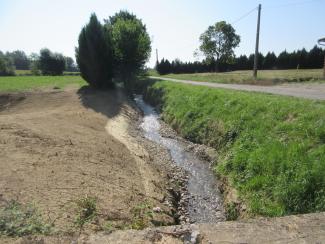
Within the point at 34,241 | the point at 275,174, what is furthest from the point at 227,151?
the point at 34,241

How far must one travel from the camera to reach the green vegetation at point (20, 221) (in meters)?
4.27

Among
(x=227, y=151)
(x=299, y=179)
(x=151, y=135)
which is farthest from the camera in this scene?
(x=151, y=135)

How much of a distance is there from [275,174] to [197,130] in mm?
6078

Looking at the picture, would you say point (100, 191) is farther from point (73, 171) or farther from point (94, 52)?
point (94, 52)

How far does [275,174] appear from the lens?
24.2 feet

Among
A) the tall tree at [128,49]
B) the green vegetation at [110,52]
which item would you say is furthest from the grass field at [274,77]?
the green vegetation at [110,52]

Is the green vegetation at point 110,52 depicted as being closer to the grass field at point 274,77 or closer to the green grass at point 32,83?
the green grass at point 32,83

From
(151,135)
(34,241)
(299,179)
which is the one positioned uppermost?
(34,241)

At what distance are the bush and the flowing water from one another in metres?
52.7

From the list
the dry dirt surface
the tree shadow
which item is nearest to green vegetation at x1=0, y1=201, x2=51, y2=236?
the dry dirt surface

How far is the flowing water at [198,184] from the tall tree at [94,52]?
13.0 m

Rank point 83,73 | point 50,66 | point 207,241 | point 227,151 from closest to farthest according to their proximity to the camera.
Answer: point 207,241, point 227,151, point 83,73, point 50,66

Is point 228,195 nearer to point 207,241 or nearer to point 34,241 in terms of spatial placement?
point 207,241

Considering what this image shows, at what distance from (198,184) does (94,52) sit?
757 inches
